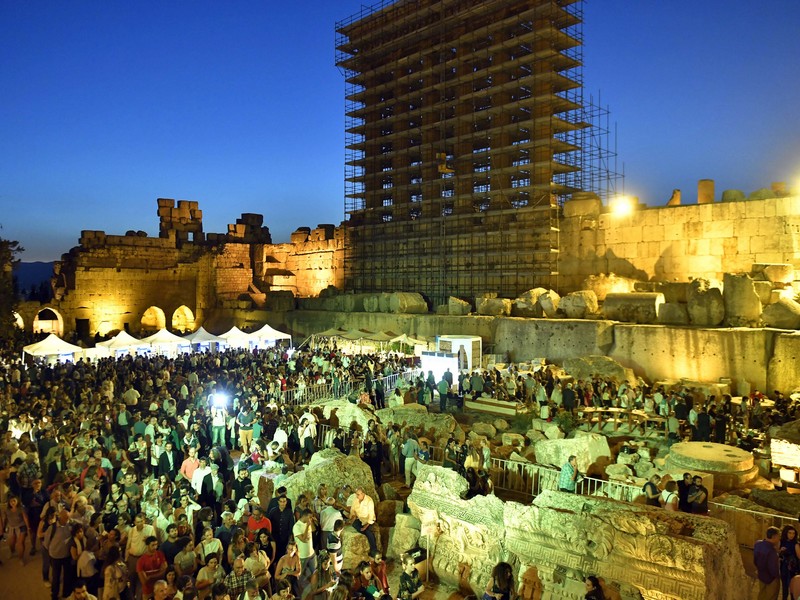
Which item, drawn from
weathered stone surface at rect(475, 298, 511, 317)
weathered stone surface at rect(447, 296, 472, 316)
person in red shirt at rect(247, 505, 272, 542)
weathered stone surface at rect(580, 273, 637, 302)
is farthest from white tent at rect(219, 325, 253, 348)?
person in red shirt at rect(247, 505, 272, 542)

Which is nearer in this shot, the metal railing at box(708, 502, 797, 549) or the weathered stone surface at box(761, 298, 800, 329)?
the metal railing at box(708, 502, 797, 549)

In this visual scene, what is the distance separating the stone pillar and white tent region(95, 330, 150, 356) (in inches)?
738

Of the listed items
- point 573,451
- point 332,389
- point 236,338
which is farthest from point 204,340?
point 573,451

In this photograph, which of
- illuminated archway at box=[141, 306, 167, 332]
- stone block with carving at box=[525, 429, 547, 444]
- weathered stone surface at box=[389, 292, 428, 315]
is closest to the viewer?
stone block with carving at box=[525, 429, 547, 444]

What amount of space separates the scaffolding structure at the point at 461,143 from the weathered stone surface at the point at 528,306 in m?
3.22

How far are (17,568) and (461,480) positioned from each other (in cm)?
524

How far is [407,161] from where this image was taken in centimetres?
2723

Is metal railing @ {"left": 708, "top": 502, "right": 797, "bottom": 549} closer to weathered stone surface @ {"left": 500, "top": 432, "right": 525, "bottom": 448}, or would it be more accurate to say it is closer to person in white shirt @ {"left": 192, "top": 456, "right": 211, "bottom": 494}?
weathered stone surface @ {"left": 500, "top": 432, "right": 525, "bottom": 448}

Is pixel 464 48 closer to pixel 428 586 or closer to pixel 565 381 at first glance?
pixel 565 381

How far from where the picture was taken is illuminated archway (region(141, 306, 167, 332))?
30203 millimetres

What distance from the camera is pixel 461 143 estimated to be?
80.8 feet

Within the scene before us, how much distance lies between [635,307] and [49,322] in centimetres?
2694

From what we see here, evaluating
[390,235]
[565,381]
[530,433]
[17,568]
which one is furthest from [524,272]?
[17,568]

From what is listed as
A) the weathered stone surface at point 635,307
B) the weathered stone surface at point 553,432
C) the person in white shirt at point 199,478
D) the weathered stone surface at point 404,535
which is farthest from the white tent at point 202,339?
the weathered stone surface at point 404,535
